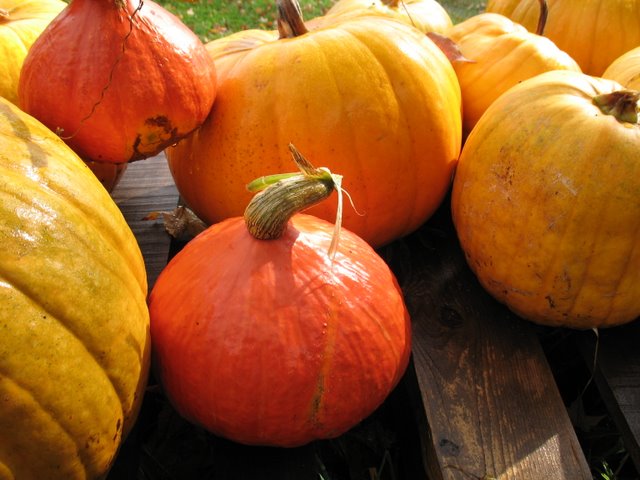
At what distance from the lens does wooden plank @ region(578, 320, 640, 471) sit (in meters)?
1.26

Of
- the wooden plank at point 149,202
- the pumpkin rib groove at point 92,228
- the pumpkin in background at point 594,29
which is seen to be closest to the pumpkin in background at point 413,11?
the pumpkin in background at point 594,29

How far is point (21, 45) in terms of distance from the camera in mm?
1559

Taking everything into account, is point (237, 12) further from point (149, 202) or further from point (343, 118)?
point (343, 118)

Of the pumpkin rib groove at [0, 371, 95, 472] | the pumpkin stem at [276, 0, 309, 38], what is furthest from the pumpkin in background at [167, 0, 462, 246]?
the pumpkin rib groove at [0, 371, 95, 472]

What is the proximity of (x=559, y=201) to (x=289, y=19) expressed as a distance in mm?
864

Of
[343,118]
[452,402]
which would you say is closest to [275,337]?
[452,402]

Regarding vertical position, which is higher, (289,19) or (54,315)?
(289,19)

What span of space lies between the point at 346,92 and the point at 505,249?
549 mm

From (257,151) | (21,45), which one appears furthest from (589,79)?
(21,45)

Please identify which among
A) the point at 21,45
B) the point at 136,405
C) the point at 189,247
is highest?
the point at 21,45

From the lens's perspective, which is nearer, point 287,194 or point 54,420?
point 54,420

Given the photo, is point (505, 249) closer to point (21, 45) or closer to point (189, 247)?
point (189, 247)

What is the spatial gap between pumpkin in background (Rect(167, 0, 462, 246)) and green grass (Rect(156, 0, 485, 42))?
410 cm

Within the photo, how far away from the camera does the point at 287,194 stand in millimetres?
1049
